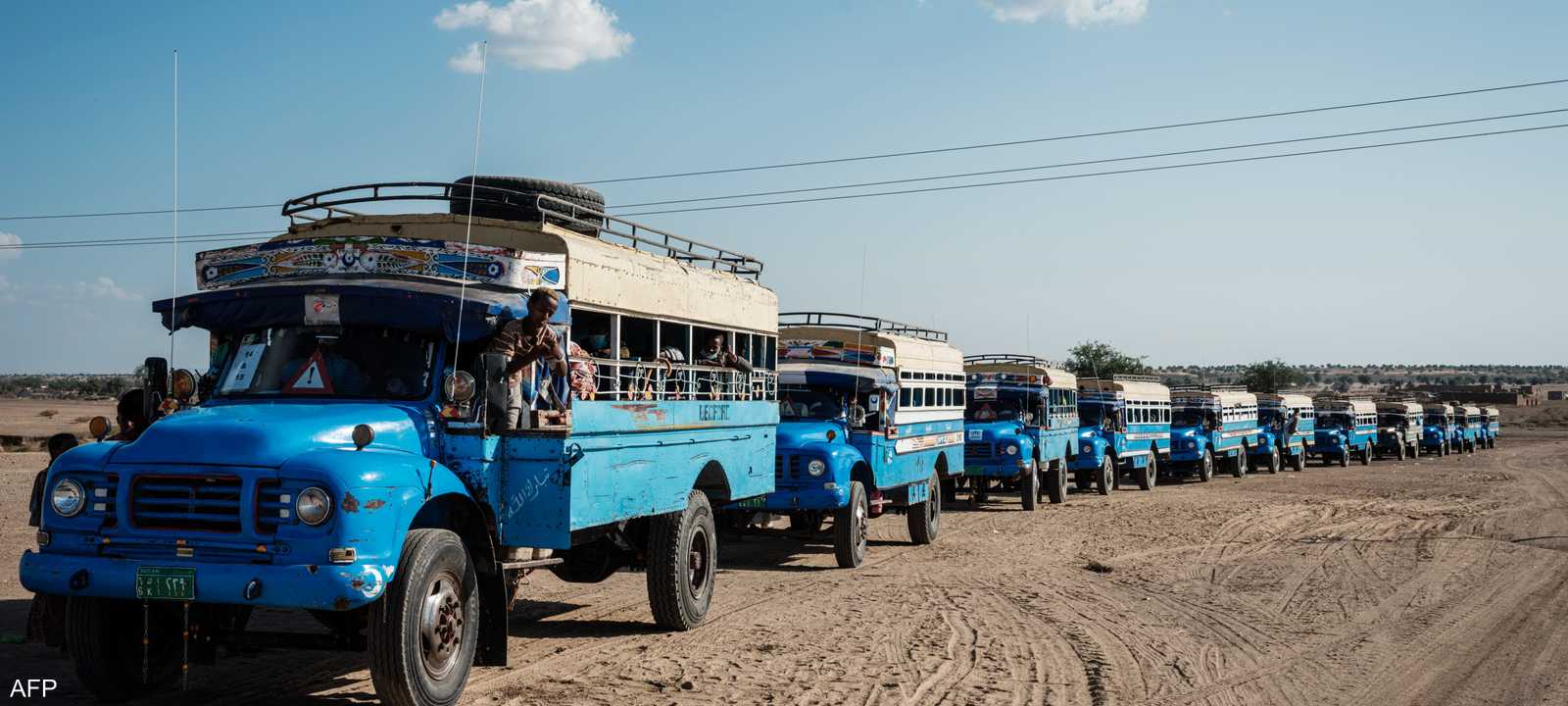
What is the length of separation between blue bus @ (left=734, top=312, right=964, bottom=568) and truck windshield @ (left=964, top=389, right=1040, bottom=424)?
5.14 metres

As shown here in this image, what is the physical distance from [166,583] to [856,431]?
31.6 feet

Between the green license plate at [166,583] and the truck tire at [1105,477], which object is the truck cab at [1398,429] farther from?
the green license plate at [166,583]

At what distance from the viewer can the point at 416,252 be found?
738cm

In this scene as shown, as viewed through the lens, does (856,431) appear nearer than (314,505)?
No

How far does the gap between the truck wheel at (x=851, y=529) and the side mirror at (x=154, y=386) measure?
25.9 feet

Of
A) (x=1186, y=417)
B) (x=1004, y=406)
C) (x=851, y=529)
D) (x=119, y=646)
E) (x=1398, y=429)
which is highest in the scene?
(x=1004, y=406)

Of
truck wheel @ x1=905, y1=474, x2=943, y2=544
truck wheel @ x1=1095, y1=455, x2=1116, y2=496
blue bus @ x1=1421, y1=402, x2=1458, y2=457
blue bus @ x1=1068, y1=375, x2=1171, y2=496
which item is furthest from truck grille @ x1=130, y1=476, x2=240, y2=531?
blue bus @ x1=1421, y1=402, x2=1458, y2=457

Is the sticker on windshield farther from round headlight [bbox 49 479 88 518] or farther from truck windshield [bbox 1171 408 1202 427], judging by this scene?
truck windshield [bbox 1171 408 1202 427]

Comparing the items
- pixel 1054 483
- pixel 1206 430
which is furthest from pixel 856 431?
pixel 1206 430

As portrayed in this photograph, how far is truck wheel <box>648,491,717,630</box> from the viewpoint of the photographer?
31.0 ft

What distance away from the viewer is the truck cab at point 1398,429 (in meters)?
46.6

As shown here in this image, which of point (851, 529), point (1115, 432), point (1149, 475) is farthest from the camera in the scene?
point (1149, 475)

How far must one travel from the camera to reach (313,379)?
7.21m

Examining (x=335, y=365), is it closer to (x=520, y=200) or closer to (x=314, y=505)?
(x=314, y=505)
